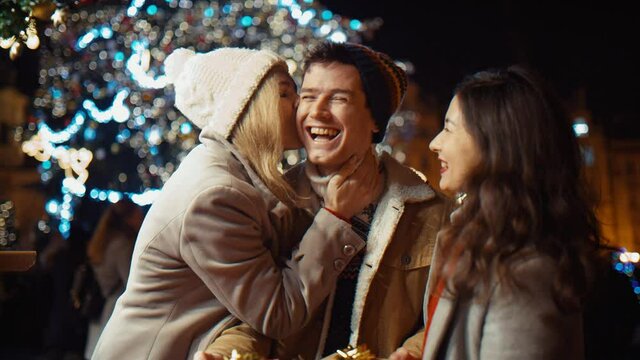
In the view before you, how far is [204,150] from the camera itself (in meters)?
3.54

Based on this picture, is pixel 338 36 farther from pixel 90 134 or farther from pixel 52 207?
pixel 52 207

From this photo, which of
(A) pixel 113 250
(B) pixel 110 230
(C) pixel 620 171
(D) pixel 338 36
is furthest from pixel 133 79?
(C) pixel 620 171

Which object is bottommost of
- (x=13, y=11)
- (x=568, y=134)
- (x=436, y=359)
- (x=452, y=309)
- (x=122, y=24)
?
(x=436, y=359)

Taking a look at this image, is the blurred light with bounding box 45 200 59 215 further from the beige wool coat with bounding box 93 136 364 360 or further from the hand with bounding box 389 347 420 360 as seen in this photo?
the hand with bounding box 389 347 420 360

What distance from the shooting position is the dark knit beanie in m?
3.91

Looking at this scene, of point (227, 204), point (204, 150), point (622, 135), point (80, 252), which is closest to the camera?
point (227, 204)

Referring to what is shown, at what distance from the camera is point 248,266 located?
320 cm

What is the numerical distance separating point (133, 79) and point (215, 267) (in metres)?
8.35

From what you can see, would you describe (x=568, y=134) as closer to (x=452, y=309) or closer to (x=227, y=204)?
(x=452, y=309)

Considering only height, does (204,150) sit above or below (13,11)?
below

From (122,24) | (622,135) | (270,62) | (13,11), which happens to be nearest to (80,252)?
(122,24)

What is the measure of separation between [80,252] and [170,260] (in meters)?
6.04

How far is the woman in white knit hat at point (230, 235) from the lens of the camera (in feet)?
10.5

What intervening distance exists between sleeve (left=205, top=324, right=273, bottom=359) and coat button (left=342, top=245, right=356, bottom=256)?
563 mm
